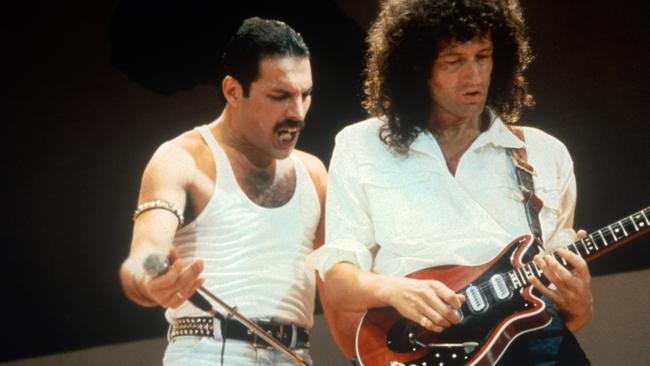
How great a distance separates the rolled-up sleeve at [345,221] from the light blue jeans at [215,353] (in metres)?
0.24

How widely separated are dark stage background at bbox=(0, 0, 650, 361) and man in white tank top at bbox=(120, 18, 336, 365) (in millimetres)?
129

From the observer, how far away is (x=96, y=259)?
2.43 meters

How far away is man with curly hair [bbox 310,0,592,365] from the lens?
191cm

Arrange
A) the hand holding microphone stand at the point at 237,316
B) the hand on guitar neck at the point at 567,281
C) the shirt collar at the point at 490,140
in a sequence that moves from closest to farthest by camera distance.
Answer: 1. the hand on guitar neck at the point at 567,281
2. the hand holding microphone stand at the point at 237,316
3. the shirt collar at the point at 490,140

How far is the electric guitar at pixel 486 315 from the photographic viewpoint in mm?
1838

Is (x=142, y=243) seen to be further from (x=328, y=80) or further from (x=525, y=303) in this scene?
(x=525, y=303)

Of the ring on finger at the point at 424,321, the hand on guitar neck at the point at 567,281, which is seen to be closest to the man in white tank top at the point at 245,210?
the ring on finger at the point at 424,321

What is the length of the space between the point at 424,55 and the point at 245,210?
1.87 ft

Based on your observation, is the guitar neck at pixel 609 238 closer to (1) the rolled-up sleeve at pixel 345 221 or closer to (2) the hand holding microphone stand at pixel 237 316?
(1) the rolled-up sleeve at pixel 345 221

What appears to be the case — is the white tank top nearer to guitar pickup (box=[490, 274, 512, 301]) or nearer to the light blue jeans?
the light blue jeans

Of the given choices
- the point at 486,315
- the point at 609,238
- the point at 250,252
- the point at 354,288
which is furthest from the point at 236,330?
the point at 609,238

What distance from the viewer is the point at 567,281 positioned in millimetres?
1820

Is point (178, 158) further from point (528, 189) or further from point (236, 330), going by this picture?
point (528, 189)

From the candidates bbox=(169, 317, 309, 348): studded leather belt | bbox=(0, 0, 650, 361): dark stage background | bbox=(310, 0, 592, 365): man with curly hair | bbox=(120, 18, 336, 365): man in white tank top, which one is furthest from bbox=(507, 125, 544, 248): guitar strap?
bbox=(169, 317, 309, 348): studded leather belt
